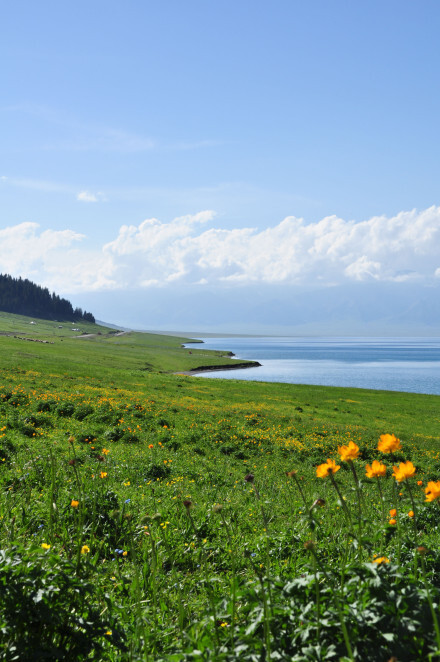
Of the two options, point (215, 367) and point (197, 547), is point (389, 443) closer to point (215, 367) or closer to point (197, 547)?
point (197, 547)

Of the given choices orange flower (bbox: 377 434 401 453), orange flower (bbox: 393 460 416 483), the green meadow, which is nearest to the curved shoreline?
the green meadow

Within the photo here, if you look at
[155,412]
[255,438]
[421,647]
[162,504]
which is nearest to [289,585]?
[421,647]

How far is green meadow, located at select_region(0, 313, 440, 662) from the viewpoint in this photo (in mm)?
3277

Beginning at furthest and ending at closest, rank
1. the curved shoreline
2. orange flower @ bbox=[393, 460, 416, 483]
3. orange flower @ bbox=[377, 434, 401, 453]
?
1. the curved shoreline
2. orange flower @ bbox=[377, 434, 401, 453]
3. orange flower @ bbox=[393, 460, 416, 483]

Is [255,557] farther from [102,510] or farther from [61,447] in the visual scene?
[61,447]

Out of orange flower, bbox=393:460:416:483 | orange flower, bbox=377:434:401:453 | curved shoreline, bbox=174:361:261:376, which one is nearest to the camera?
orange flower, bbox=393:460:416:483

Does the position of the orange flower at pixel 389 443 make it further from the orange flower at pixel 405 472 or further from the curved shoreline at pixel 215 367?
the curved shoreline at pixel 215 367

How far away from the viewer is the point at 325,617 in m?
3.37

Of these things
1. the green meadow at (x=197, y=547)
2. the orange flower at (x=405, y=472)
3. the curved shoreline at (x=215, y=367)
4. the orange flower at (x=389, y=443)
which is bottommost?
the curved shoreline at (x=215, y=367)

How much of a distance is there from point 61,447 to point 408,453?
2019 cm

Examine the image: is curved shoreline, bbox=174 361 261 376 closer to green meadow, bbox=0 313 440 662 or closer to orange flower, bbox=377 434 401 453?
green meadow, bbox=0 313 440 662

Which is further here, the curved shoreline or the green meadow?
the curved shoreline

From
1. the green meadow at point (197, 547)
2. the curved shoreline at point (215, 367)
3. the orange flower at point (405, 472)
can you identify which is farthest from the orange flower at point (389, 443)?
the curved shoreline at point (215, 367)

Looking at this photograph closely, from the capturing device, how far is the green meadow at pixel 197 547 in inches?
129
